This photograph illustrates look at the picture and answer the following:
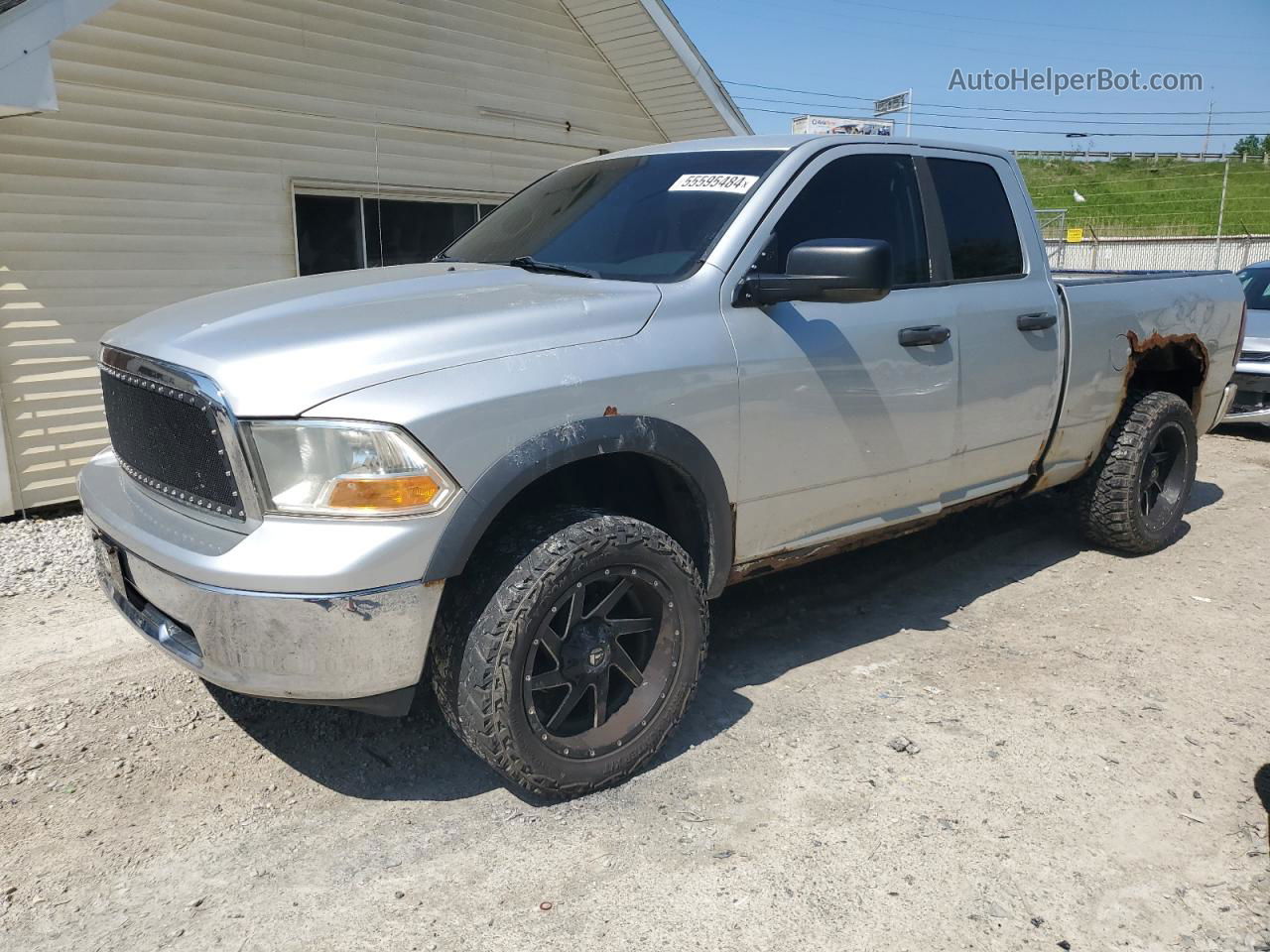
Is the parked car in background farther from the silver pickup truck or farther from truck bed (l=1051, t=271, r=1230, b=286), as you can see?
the silver pickup truck

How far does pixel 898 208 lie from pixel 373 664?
279cm

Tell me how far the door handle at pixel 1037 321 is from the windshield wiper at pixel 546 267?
202 centimetres

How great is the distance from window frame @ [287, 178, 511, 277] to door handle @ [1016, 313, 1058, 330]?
161 inches

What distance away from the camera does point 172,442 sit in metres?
2.96

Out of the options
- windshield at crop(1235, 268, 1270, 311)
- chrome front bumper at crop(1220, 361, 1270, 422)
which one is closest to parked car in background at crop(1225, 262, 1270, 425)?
chrome front bumper at crop(1220, 361, 1270, 422)

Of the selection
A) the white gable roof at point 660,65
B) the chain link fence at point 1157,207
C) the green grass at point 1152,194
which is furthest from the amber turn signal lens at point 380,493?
the green grass at point 1152,194

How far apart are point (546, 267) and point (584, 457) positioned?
99 cm

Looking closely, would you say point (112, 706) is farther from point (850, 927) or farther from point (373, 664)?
point (850, 927)

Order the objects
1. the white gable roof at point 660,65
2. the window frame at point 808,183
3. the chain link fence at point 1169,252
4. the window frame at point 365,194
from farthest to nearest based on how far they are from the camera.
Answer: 1. the chain link fence at point 1169,252
2. the white gable roof at point 660,65
3. the window frame at point 365,194
4. the window frame at point 808,183

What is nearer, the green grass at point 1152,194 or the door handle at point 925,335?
the door handle at point 925,335

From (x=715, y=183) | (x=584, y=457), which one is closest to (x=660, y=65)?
(x=715, y=183)

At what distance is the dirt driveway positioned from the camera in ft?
8.63

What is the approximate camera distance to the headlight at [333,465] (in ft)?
8.64

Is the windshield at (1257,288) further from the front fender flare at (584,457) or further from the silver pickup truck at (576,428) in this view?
the front fender flare at (584,457)
